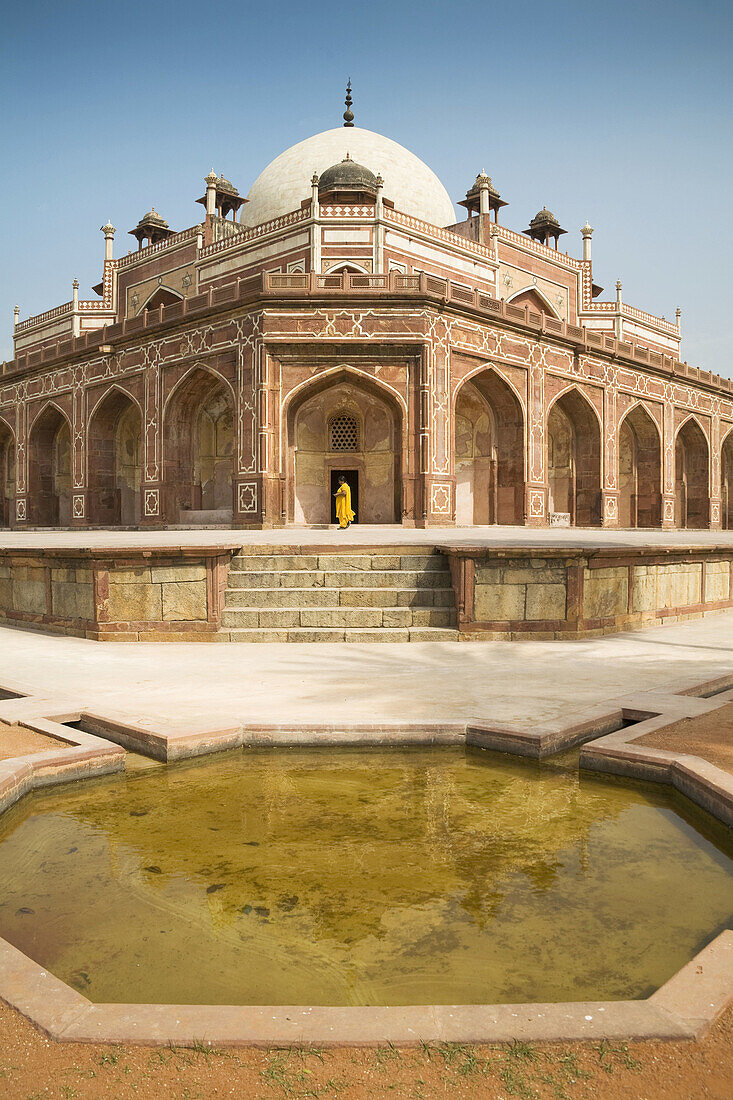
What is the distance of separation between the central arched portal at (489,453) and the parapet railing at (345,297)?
79.0 inches

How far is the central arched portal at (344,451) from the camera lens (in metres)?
18.9

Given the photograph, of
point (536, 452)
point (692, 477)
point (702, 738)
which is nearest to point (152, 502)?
point (536, 452)

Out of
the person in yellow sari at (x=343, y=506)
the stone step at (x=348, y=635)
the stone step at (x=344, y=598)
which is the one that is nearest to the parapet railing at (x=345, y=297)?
the person in yellow sari at (x=343, y=506)

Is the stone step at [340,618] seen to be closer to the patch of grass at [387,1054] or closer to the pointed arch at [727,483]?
the patch of grass at [387,1054]

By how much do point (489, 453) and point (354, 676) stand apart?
16.5 metres

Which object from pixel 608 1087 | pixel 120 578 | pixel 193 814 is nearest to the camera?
pixel 608 1087

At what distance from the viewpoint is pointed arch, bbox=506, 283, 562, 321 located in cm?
2535

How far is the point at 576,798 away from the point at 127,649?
4.60 metres

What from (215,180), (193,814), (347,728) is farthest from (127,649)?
(215,180)

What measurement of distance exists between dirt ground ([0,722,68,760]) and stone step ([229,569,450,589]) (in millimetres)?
4050

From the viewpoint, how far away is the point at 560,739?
146 inches

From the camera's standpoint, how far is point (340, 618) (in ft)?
24.3

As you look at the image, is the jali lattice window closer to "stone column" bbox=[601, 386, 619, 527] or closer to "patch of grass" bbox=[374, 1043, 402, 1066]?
"stone column" bbox=[601, 386, 619, 527]

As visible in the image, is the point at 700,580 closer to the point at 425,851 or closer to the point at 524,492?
the point at 425,851
